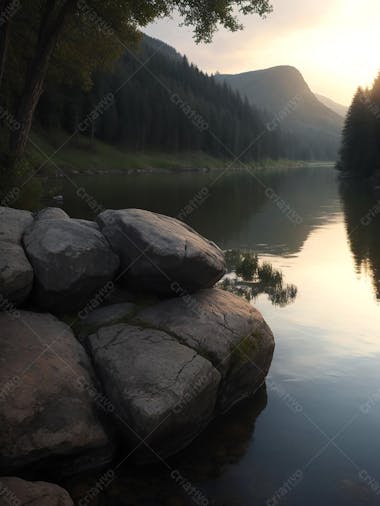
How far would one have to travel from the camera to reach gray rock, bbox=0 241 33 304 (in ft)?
26.5

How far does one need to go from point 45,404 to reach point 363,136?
264 feet

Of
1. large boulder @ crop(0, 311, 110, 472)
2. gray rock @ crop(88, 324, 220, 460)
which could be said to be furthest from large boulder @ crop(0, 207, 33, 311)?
gray rock @ crop(88, 324, 220, 460)

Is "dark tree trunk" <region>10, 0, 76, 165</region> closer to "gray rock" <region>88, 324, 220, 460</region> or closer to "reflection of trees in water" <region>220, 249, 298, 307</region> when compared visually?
"reflection of trees in water" <region>220, 249, 298, 307</region>

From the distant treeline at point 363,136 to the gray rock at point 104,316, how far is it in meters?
69.5

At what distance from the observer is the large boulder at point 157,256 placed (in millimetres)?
9156

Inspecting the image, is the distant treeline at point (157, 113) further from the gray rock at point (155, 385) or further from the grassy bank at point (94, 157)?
the gray rock at point (155, 385)

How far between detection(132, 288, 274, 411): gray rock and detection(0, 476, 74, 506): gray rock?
3336 millimetres

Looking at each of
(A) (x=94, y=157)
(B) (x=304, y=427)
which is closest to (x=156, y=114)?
(A) (x=94, y=157)

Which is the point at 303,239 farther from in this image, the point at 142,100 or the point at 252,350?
the point at 142,100

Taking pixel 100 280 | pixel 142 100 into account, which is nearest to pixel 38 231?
pixel 100 280

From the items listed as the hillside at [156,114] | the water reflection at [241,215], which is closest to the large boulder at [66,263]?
the water reflection at [241,215]

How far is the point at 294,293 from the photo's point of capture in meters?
15.7

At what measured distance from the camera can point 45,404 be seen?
22.2 feet

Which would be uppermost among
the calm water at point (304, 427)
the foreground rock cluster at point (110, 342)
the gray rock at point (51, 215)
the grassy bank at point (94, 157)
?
the gray rock at point (51, 215)
